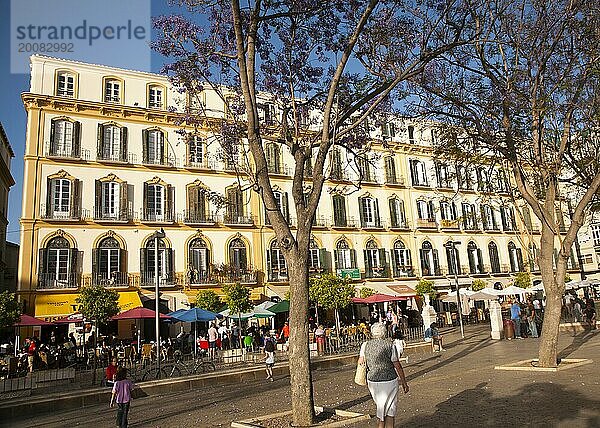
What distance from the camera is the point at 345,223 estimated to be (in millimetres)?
38156

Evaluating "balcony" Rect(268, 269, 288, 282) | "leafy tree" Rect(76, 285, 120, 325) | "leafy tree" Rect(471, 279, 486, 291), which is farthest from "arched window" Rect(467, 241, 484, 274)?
"leafy tree" Rect(76, 285, 120, 325)

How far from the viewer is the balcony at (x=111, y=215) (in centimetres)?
2955

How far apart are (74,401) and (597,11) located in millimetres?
16300

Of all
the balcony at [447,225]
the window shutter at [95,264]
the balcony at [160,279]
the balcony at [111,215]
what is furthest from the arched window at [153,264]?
the balcony at [447,225]

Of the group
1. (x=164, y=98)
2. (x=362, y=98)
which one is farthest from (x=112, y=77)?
(x=362, y=98)

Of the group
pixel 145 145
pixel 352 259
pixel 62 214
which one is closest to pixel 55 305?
pixel 62 214

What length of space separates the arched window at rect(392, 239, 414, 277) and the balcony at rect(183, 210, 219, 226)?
14791 mm

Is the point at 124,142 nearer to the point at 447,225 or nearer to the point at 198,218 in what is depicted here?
the point at 198,218

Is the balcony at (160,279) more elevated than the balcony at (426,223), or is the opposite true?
the balcony at (426,223)

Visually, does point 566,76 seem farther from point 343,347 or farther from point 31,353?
point 31,353

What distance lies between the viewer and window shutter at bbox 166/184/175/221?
31.6 meters

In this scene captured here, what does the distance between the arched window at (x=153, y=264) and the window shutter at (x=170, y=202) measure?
174cm

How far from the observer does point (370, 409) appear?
9531mm

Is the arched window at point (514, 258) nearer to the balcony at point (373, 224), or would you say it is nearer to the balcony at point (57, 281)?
the balcony at point (373, 224)
